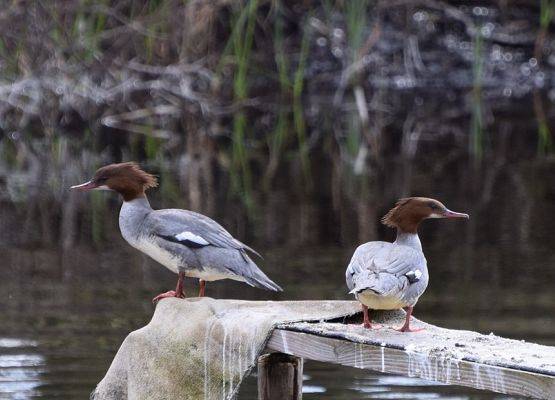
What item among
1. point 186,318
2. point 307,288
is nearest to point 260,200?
point 307,288

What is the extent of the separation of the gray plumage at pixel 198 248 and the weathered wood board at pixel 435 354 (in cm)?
62

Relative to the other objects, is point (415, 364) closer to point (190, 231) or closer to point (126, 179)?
point (190, 231)

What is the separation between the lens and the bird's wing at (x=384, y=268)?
447cm

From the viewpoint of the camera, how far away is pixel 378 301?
4.56 metres

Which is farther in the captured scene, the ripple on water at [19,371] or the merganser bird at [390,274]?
the ripple on water at [19,371]

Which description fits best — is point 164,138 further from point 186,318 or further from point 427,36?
point 186,318

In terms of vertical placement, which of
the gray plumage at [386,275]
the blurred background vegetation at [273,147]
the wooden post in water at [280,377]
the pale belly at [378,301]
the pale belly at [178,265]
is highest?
the blurred background vegetation at [273,147]

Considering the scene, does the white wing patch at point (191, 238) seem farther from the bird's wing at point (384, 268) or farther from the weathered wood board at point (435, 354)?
the bird's wing at point (384, 268)

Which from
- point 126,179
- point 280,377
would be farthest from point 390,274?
point 126,179

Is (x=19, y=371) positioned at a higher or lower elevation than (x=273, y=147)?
lower

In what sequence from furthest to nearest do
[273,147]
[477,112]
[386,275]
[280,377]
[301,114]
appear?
1. [301,114]
2. [477,112]
3. [273,147]
4. [280,377]
5. [386,275]

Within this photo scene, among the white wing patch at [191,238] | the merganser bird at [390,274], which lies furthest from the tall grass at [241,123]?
the merganser bird at [390,274]

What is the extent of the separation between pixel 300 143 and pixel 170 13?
7.09ft

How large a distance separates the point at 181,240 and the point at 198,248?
0.24ft
